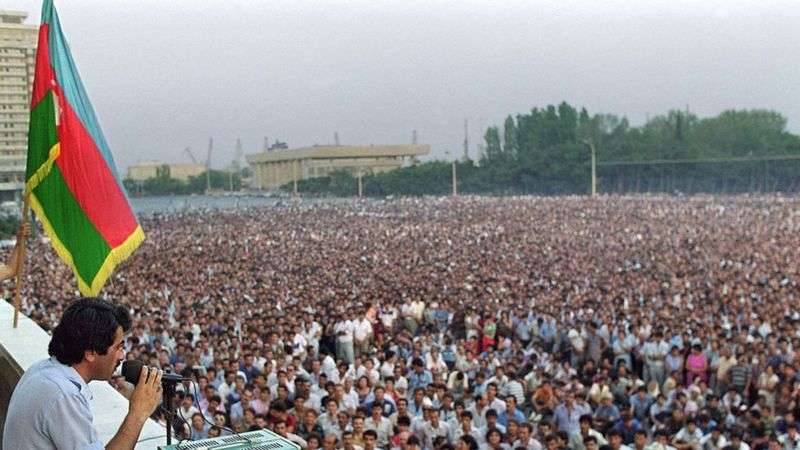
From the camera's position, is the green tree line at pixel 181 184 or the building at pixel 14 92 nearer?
the building at pixel 14 92

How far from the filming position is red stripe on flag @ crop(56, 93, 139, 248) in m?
4.27

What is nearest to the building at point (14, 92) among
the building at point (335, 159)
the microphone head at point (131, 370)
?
the microphone head at point (131, 370)

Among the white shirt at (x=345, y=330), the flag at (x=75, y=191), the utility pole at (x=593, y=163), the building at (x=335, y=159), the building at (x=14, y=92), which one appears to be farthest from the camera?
the building at (x=335, y=159)

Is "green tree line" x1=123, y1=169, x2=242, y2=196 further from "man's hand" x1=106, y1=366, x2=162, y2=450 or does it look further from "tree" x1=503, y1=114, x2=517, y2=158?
"man's hand" x1=106, y1=366, x2=162, y2=450

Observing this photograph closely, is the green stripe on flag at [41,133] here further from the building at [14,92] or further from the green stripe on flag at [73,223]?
the building at [14,92]

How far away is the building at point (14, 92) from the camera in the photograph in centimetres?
1619

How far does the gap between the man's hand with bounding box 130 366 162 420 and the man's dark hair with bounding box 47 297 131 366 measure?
105mm

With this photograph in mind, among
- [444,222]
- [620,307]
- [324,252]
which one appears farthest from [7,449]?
[444,222]

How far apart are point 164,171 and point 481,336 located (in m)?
103

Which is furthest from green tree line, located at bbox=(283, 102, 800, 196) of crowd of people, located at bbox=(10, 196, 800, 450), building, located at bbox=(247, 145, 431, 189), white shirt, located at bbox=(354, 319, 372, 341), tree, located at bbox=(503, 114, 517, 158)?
white shirt, located at bbox=(354, 319, 372, 341)

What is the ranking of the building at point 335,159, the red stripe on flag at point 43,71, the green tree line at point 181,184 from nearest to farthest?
the red stripe on flag at point 43,71, the building at point 335,159, the green tree line at point 181,184

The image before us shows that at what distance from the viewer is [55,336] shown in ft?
5.35

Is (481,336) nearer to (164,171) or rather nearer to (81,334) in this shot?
(81,334)

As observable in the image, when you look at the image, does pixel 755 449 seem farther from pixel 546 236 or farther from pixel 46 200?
pixel 546 236
